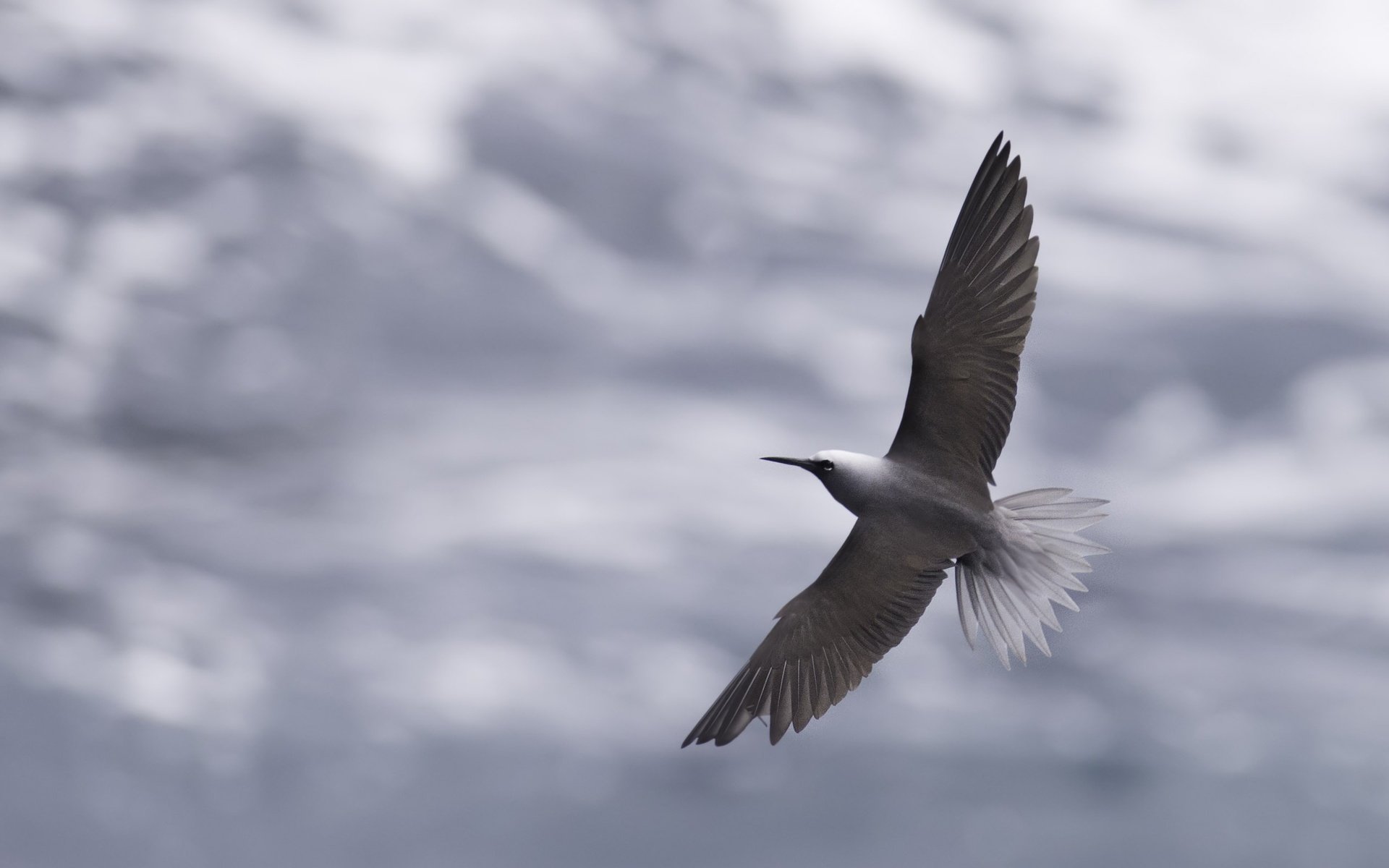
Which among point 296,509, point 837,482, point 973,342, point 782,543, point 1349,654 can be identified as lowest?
point 837,482

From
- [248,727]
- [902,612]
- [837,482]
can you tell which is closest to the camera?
[837,482]

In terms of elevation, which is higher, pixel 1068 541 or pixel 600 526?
pixel 600 526

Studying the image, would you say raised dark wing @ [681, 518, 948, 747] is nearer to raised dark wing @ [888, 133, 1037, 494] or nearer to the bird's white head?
the bird's white head

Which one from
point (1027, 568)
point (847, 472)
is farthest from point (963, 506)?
point (847, 472)

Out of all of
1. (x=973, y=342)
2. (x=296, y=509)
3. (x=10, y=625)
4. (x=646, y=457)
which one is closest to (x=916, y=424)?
(x=973, y=342)

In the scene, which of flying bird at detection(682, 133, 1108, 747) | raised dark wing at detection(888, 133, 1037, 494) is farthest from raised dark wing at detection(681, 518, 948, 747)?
raised dark wing at detection(888, 133, 1037, 494)

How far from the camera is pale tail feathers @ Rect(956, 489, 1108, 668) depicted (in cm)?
468

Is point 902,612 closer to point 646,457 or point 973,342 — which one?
point 973,342

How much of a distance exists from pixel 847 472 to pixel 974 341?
2.37ft

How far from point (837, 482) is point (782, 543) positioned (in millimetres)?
20035

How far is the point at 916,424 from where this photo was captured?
4766 mm

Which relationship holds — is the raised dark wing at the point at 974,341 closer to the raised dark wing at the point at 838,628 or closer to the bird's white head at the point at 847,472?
the bird's white head at the point at 847,472

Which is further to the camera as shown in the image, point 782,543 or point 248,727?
point 248,727

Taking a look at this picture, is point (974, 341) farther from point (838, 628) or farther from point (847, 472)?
point (838, 628)
